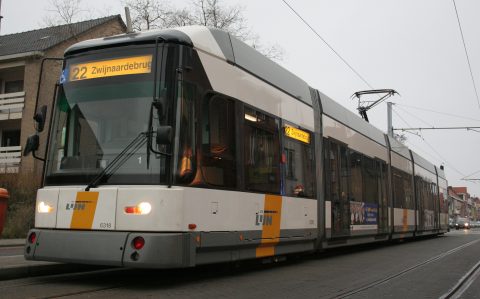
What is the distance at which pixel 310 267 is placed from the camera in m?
10.5

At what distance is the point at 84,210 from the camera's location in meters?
7.08

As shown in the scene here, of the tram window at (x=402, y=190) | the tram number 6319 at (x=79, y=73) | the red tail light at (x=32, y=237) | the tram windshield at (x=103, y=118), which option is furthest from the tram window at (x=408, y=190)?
the red tail light at (x=32, y=237)

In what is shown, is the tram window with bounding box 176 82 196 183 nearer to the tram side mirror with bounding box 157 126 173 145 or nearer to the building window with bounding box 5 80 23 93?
the tram side mirror with bounding box 157 126 173 145

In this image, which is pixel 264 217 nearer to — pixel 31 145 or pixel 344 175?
pixel 31 145

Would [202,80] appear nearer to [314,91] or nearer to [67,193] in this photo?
[67,193]

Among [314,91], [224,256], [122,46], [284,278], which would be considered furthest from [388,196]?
[122,46]

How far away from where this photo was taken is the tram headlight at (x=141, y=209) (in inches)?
265

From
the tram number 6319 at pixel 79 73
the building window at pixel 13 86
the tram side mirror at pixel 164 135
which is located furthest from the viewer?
the building window at pixel 13 86

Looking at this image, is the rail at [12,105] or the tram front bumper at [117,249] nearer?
the tram front bumper at [117,249]

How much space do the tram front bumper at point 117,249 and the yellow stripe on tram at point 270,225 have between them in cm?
221

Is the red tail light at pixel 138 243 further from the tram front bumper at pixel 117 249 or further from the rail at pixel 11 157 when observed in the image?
the rail at pixel 11 157

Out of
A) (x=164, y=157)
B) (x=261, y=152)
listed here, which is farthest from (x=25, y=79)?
(x=164, y=157)

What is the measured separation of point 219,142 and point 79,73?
2.20m

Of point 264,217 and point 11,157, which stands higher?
point 11,157
